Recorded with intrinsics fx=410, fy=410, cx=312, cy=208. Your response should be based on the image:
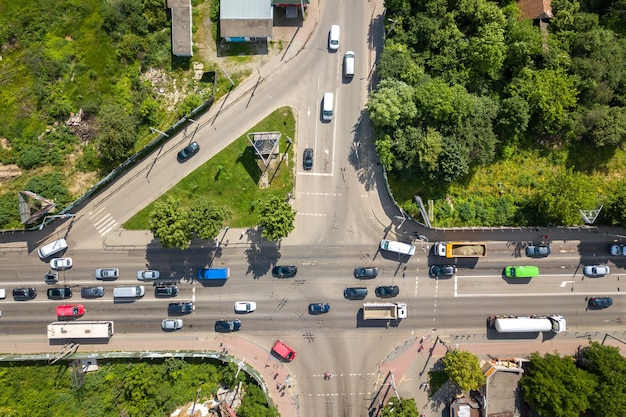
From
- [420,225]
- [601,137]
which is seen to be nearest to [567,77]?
[601,137]

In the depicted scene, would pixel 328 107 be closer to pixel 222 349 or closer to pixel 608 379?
pixel 222 349

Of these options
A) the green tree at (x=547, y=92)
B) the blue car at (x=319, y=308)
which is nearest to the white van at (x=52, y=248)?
the blue car at (x=319, y=308)

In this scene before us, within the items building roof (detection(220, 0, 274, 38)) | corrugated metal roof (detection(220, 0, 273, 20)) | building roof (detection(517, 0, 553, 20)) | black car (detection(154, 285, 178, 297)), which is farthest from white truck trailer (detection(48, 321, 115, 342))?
building roof (detection(517, 0, 553, 20))

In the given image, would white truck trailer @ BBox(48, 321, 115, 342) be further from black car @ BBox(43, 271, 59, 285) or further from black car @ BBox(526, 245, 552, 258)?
black car @ BBox(526, 245, 552, 258)

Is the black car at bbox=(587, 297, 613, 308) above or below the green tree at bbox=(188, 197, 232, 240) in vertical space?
below

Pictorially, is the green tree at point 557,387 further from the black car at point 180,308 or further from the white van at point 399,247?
the black car at point 180,308

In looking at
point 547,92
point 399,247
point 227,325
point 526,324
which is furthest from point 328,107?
point 526,324

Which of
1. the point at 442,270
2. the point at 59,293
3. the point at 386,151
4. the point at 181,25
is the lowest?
the point at 59,293

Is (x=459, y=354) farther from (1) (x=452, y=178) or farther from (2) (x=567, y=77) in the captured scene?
(2) (x=567, y=77)
